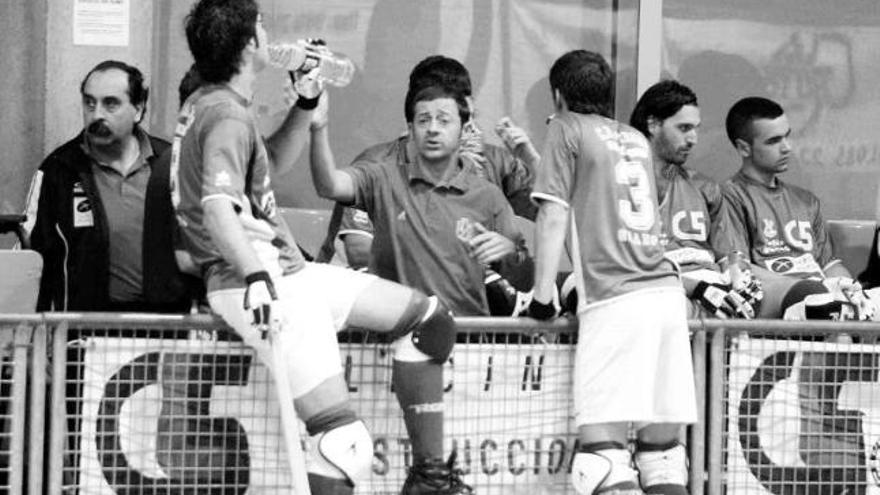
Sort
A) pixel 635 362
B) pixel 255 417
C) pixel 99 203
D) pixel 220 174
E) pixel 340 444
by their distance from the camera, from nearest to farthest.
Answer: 1. pixel 220 174
2. pixel 340 444
3. pixel 255 417
4. pixel 635 362
5. pixel 99 203

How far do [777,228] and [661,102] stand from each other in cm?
86

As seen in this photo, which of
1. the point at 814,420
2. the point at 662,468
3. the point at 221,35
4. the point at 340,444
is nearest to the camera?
the point at 340,444

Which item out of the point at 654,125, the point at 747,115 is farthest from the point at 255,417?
the point at 747,115

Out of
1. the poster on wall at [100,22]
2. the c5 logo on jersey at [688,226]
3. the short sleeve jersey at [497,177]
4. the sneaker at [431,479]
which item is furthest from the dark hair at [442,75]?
the sneaker at [431,479]

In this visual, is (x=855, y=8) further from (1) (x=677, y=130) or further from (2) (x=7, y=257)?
(2) (x=7, y=257)

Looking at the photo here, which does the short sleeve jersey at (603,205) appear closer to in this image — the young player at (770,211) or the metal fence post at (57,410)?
the young player at (770,211)

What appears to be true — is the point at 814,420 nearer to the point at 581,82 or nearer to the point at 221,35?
the point at 581,82

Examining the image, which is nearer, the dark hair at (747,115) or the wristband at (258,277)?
the wristband at (258,277)

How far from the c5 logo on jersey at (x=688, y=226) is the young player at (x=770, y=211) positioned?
0.19 meters

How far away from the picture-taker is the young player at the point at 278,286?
Answer: 7.01 metres

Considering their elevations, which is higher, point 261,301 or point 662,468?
point 261,301

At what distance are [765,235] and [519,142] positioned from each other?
1.48m

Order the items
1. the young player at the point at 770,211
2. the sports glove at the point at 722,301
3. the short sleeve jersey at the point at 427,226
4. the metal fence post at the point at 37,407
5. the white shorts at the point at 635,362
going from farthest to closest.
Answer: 1. the young player at the point at 770,211
2. the sports glove at the point at 722,301
3. the short sleeve jersey at the point at 427,226
4. the white shorts at the point at 635,362
5. the metal fence post at the point at 37,407

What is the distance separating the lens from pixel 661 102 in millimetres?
9391
